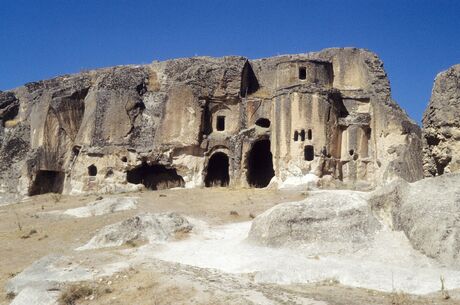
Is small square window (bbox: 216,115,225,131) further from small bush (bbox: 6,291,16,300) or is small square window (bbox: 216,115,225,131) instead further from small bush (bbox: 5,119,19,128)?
small bush (bbox: 6,291,16,300)

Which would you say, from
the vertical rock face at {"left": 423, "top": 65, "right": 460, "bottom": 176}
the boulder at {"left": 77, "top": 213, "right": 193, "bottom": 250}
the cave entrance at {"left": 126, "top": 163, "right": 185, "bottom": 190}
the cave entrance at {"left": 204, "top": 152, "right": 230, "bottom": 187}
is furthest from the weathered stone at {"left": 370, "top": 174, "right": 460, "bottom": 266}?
the cave entrance at {"left": 126, "top": 163, "right": 185, "bottom": 190}

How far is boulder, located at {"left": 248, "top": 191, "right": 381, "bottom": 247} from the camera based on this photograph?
1220cm

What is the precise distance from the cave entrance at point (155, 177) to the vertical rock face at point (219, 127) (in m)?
0.07

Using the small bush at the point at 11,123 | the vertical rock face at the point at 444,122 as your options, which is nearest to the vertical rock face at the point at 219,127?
the small bush at the point at 11,123

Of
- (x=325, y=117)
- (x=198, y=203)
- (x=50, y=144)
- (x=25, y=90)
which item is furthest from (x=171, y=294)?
(x=25, y=90)

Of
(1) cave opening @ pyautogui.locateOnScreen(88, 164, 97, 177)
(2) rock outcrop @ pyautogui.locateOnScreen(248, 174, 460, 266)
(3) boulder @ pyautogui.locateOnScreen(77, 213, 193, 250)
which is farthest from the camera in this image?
(1) cave opening @ pyautogui.locateOnScreen(88, 164, 97, 177)

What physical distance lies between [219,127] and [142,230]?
1848 cm

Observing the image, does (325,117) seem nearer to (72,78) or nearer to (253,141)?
(253,141)

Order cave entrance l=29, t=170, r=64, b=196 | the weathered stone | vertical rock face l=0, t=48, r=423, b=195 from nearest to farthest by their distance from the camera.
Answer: the weathered stone, vertical rock face l=0, t=48, r=423, b=195, cave entrance l=29, t=170, r=64, b=196

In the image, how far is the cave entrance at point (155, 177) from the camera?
3291 centimetres

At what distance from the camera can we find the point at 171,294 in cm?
978

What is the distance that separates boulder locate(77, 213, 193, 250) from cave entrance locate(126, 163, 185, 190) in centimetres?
1673

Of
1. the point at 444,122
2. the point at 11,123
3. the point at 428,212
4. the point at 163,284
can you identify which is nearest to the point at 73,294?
the point at 163,284

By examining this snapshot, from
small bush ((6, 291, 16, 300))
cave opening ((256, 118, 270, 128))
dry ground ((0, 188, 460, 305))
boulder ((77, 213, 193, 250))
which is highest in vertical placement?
cave opening ((256, 118, 270, 128))
